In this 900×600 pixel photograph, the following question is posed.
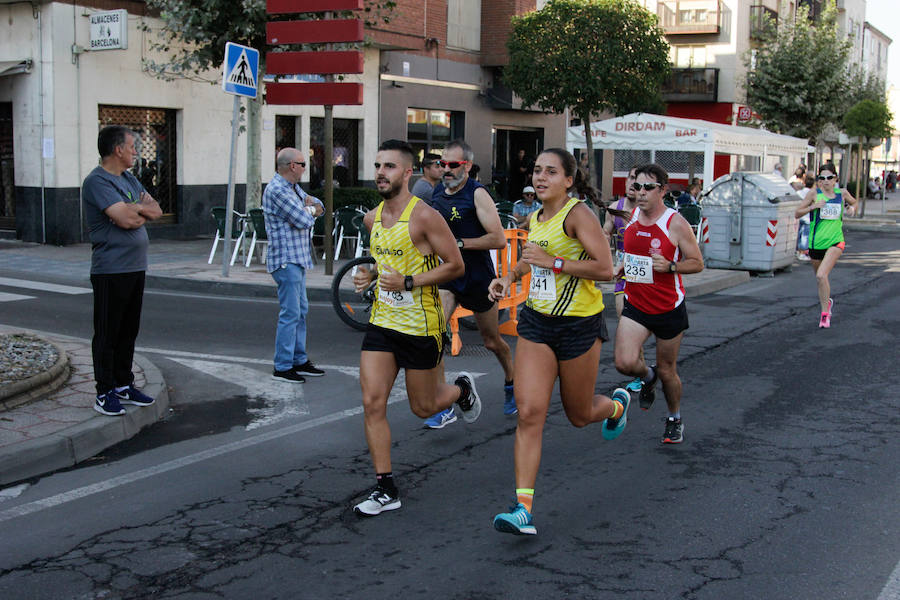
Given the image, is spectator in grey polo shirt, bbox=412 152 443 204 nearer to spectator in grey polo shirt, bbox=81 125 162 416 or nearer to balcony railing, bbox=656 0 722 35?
spectator in grey polo shirt, bbox=81 125 162 416

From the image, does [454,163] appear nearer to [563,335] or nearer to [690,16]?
[563,335]

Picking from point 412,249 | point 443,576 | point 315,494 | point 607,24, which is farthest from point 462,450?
point 607,24

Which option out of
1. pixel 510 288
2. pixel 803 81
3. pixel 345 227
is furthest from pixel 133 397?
pixel 803 81

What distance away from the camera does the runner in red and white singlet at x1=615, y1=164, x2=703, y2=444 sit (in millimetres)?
6142

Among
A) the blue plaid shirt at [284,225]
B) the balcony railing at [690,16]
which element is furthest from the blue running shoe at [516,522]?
the balcony railing at [690,16]

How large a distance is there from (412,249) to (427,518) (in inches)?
52.8

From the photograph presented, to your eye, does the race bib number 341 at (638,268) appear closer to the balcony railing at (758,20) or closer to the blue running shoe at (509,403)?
the blue running shoe at (509,403)

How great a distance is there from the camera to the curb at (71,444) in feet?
17.9

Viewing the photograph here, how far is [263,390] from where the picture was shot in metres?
7.61

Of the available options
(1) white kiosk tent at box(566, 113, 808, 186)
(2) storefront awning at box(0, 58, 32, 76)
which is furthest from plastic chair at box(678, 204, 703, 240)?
(2) storefront awning at box(0, 58, 32, 76)

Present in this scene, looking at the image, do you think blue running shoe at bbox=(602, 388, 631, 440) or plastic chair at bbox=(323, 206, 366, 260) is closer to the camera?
blue running shoe at bbox=(602, 388, 631, 440)

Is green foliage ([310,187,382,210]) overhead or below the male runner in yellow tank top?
overhead

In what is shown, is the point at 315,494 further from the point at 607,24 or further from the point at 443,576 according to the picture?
the point at 607,24

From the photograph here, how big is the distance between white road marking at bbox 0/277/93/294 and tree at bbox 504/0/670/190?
1337cm
